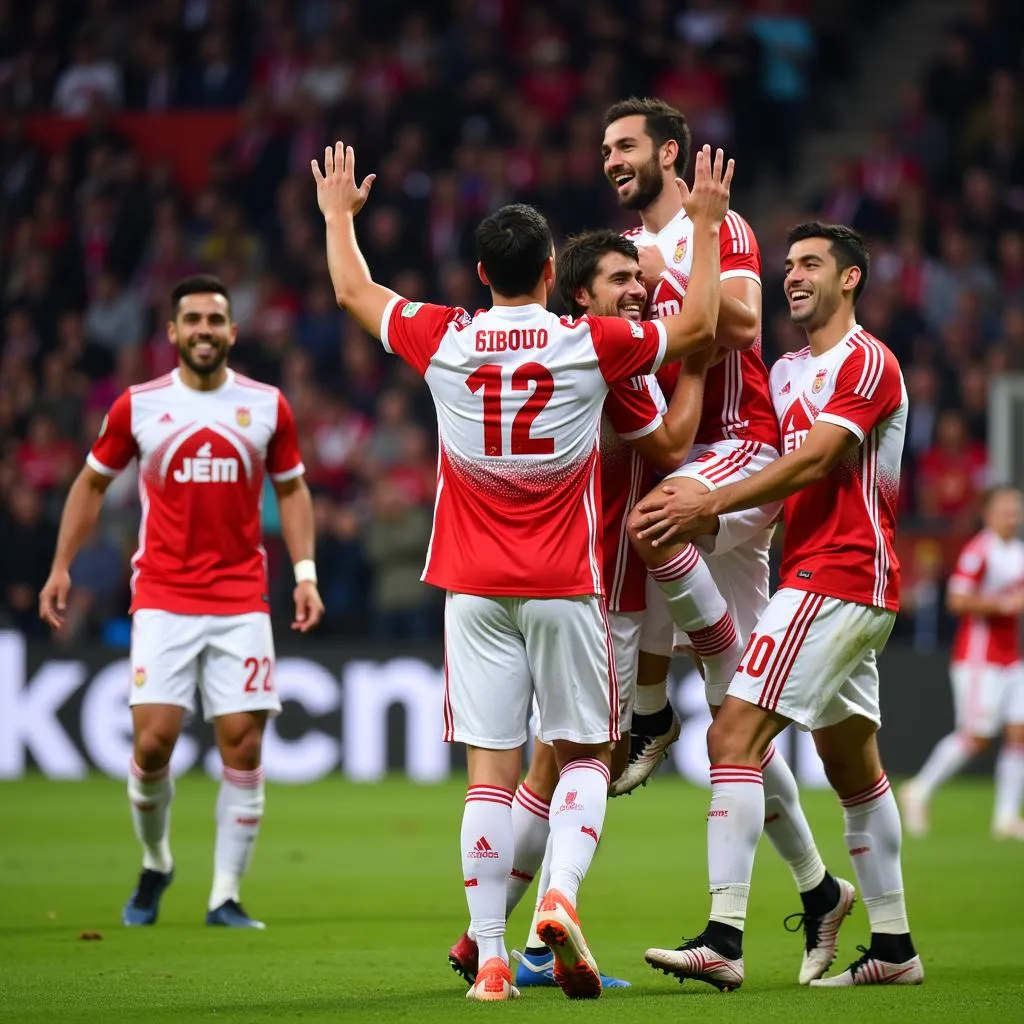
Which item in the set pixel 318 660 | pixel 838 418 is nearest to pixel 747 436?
pixel 838 418

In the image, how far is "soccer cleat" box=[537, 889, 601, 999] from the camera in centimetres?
561

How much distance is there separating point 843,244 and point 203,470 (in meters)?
3.16

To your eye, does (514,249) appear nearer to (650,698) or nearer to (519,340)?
(519,340)

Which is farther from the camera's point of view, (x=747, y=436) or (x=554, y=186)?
(x=554, y=186)

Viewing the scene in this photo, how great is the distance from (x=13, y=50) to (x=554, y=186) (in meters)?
7.54

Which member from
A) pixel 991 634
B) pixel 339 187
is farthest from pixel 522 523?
pixel 991 634

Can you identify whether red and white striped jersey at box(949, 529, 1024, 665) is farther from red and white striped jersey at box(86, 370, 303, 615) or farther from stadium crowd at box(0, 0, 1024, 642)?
red and white striped jersey at box(86, 370, 303, 615)

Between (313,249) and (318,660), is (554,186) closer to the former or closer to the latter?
(313,249)

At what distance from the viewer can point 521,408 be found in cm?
600

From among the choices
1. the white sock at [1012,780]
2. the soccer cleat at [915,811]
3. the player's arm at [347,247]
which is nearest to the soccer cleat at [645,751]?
the player's arm at [347,247]

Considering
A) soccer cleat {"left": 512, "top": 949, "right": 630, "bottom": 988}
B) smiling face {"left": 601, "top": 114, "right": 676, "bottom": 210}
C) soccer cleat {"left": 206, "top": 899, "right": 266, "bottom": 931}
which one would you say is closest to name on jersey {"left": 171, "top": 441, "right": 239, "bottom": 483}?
soccer cleat {"left": 206, "top": 899, "right": 266, "bottom": 931}

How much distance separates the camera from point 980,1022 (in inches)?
214

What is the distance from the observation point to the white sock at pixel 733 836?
620cm

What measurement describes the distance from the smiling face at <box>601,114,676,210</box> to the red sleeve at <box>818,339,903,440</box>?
95 centimetres
